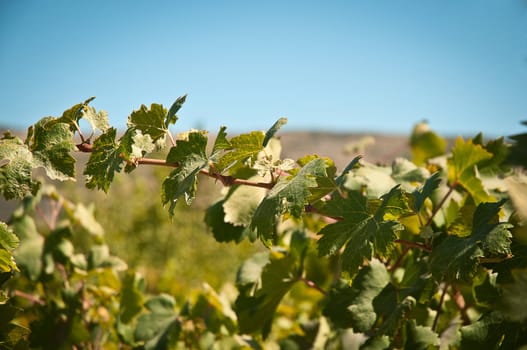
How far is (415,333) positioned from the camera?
3.96 feet

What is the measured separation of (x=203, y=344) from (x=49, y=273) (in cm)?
61

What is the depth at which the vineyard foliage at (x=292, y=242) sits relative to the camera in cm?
96

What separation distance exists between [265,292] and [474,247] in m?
0.66

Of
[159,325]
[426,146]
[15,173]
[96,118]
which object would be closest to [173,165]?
[96,118]

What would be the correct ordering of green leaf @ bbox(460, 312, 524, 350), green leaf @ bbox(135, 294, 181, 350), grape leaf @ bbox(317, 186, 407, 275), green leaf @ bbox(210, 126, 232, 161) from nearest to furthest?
green leaf @ bbox(460, 312, 524, 350) → grape leaf @ bbox(317, 186, 407, 275) → green leaf @ bbox(210, 126, 232, 161) → green leaf @ bbox(135, 294, 181, 350)

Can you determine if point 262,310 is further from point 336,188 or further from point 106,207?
point 106,207

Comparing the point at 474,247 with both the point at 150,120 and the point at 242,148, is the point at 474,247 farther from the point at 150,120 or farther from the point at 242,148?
the point at 150,120

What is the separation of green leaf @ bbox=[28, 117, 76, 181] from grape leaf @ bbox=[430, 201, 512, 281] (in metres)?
0.73

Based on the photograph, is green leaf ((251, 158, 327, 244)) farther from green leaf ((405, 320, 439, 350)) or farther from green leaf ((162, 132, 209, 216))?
green leaf ((405, 320, 439, 350))

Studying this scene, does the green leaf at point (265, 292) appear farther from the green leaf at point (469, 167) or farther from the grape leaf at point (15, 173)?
the grape leaf at point (15, 173)

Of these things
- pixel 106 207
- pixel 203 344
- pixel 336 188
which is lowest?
pixel 106 207

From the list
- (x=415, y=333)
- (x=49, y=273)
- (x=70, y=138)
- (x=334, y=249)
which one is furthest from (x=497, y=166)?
(x=49, y=273)

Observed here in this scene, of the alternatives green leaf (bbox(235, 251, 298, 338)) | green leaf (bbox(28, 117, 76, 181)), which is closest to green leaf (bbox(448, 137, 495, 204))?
green leaf (bbox(235, 251, 298, 338))

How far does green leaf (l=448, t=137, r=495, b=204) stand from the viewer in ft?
4.55
